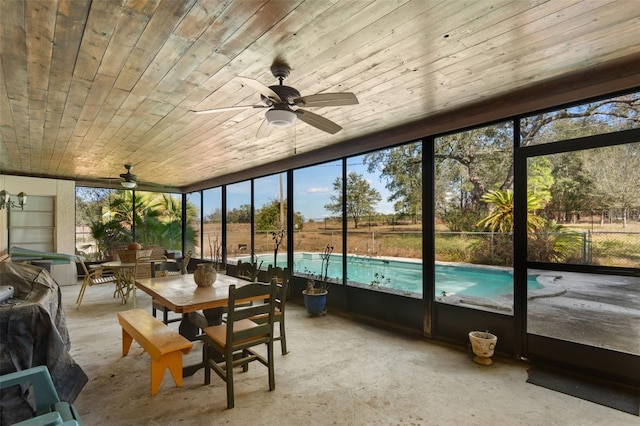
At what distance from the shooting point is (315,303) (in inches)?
181

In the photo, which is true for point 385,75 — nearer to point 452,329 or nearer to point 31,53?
point 31,53

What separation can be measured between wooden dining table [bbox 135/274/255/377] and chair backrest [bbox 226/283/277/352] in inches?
15.2

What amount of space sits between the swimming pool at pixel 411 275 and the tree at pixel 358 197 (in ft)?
2.30

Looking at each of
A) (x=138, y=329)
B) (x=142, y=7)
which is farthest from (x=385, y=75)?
(x=138, y=329)

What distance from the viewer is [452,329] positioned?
11.5ft

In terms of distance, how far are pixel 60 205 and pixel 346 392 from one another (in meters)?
8.24

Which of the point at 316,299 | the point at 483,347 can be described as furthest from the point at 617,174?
the point at 316,299

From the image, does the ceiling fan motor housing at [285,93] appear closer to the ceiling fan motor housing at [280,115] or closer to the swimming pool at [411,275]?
the ceiling fan motor housing at [280,115]

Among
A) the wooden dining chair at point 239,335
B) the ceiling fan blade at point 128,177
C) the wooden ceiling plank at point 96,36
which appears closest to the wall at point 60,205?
the ceiling fan blade at point 128,177

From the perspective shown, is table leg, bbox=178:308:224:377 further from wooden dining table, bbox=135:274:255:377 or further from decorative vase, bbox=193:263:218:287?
decorative vase, bbox=193:263:218:287

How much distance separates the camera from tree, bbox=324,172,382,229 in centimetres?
496

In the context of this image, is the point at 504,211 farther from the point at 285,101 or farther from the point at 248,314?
the point at 248,314

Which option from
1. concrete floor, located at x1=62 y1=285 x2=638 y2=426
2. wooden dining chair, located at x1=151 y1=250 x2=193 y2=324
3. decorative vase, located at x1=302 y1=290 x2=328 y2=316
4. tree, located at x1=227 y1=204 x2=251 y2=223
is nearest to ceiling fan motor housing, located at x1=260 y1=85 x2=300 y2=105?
concrete floor, located at x1=62 y1=285 x2=638 y2=426

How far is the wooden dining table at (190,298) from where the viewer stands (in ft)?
8.84
